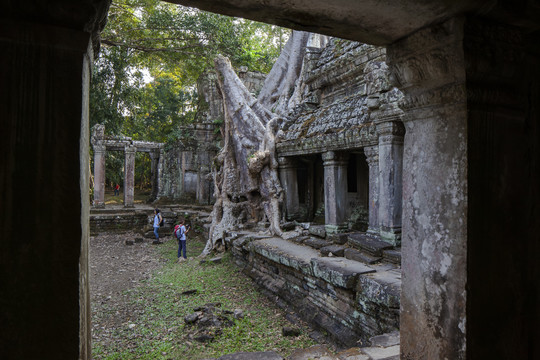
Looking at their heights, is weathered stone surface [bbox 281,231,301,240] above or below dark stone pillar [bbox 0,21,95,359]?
below

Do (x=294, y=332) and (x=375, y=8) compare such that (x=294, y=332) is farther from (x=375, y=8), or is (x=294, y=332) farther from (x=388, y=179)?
(x=375, y=8)

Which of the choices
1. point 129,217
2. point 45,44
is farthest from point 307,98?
point 129,217

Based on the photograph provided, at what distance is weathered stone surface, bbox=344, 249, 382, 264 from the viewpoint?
5270 millimetres

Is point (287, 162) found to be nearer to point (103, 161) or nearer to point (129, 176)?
point (129, 176)

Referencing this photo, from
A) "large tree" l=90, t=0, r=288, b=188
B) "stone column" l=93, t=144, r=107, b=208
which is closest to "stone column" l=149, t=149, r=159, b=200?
"large tree" l=90, t=0, r=288, b=188

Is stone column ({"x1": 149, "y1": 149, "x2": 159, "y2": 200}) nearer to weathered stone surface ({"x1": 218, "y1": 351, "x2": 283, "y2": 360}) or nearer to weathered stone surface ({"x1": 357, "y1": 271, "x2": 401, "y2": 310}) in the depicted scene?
weathered stone surface ({"x1": 357, "y1": 271, "x2": 401, "y2": 310})

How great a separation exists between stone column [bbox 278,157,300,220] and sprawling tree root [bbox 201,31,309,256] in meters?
0.20

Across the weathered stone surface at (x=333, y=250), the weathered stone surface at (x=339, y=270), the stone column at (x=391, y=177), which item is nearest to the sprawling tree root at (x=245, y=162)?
the weathered stone surface at (x=333, y=250)

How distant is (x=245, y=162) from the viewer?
1038 cm

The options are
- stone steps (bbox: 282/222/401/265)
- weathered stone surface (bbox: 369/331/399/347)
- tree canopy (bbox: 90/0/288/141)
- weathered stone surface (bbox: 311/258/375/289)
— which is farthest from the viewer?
tree canopy (bbox: 90/0/288/141)

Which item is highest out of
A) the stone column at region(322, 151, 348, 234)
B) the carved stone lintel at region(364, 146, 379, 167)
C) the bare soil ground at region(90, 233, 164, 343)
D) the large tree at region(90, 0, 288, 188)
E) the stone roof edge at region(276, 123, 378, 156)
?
the large tree at region(90, 0, 288, 188)

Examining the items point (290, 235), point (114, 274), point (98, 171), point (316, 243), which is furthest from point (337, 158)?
point (98, 171)

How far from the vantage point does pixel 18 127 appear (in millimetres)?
1104

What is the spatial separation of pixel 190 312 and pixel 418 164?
4.97 m
